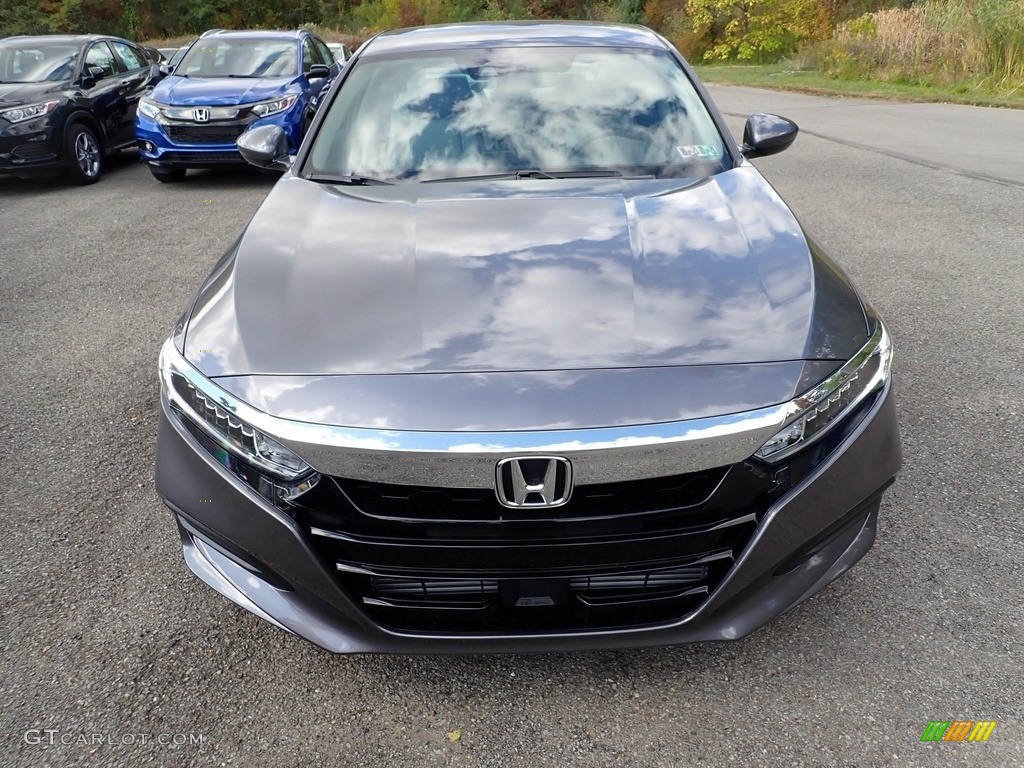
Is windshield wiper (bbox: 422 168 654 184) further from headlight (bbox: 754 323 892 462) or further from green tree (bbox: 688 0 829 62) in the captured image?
green tree (bbox: 688 0 829 62)

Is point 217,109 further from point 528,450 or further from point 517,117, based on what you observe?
point 528,450

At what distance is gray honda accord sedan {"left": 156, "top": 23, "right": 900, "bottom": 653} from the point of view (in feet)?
5.91

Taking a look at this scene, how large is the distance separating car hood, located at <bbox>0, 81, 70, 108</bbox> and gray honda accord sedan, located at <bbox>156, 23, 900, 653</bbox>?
26.0 feet

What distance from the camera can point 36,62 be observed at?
9.48 m

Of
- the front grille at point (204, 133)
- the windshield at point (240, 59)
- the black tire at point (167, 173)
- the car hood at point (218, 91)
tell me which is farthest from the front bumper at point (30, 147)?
the windshield at point (240, 59)

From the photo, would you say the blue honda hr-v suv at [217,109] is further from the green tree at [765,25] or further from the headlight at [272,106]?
the green tree at [765,25]

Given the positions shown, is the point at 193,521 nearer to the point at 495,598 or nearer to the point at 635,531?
the point at 495,598

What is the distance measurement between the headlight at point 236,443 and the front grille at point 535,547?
0.06 m

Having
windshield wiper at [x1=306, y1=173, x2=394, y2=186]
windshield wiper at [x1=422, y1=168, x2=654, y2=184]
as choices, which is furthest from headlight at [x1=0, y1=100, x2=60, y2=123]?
windshield wiper at [x1=422, y1=168, x2=654, y2=184]

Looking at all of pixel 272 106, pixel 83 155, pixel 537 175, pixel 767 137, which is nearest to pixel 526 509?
pixel 537 175

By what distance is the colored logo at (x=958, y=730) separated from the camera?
1.99 m

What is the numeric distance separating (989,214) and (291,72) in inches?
275

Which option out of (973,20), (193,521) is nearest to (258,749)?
(193,521)

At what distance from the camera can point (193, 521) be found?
2.05 metres
